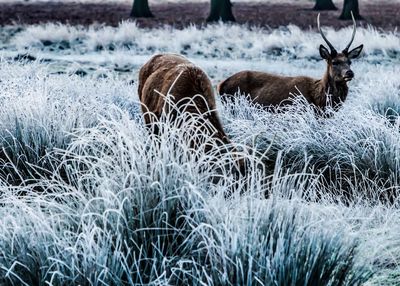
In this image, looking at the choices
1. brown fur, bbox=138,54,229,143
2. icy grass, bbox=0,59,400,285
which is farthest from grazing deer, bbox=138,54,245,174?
icy grass, bbox=0,59,400,285

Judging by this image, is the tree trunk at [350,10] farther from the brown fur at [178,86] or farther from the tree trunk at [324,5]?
the brown fur at [178,86]

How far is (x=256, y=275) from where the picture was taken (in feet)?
12.5

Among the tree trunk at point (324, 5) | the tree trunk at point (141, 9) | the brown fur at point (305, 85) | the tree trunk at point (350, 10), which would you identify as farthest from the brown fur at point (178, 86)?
the tree trunk at point (324, 5)

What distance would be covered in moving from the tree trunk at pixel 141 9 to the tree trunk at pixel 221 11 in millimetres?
2727

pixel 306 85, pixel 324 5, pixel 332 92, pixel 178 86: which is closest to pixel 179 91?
pixel 178 86

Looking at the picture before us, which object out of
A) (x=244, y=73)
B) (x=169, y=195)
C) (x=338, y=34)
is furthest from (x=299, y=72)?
(x=169, y=195)

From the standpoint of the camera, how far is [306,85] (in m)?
8.89

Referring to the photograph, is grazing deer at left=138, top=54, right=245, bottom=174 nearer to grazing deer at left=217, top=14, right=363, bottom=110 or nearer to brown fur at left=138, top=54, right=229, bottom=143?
brown fur at left=138, top=54, right=229, bottom=143

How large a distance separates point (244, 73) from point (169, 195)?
17.8 feet

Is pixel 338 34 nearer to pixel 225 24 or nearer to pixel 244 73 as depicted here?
pixel 225 24

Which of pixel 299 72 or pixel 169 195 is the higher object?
pixel 169 195

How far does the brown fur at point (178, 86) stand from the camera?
18.9 feet

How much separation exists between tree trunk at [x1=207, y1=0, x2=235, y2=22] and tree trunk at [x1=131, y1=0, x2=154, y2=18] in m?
2.73

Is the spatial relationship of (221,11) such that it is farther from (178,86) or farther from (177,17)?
(178,86)
